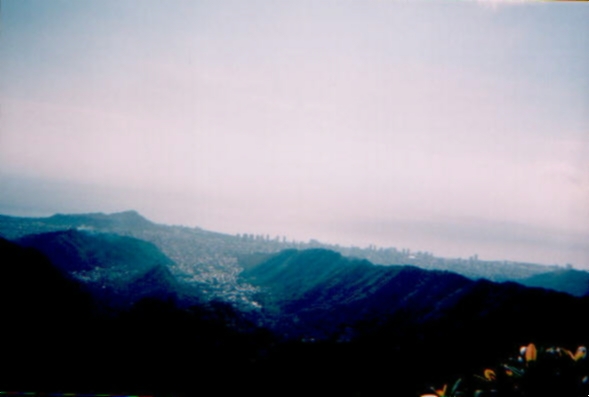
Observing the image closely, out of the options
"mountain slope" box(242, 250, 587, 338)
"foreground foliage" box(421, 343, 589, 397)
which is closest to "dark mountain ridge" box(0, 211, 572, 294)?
"mountain slope" box(242, 250, 587, 338)

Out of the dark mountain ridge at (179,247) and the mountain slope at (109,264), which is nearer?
the mountain slope at (109,264)

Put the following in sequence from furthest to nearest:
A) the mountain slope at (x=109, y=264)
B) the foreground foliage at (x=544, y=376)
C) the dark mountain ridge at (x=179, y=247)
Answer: the dark mountain ridge at (x=179, y=247), the mountain slope at (x=109, y=264), the foreground foliage at (x=544, y=376)

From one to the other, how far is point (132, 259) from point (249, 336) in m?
39.8

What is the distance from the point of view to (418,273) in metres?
30.7

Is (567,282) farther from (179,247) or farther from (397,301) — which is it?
(179,247)

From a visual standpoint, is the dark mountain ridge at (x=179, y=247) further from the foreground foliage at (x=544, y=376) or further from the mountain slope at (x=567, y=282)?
the foreground foliage at (x=544, y=376)

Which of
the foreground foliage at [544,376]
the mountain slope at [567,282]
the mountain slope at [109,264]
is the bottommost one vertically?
the mountain slope at [109,264]

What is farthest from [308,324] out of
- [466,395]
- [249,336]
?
[466,395]

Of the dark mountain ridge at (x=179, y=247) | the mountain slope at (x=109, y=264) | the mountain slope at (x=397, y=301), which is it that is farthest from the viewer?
the dark mountain ridge at (x=179, y=247)

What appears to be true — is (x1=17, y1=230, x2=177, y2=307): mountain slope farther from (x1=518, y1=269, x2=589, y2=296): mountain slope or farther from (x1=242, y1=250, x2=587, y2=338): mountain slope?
(x1=518, y1=269, x2=589, y2=296): mountain slope

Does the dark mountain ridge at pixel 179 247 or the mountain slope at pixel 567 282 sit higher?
the mountain slope at pixel 567 282

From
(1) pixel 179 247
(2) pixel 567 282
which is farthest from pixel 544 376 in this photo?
(1) pixel 179 247

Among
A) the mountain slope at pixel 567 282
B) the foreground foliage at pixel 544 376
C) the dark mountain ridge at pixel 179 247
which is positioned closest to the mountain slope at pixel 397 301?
the dark mountain ridge at pixel 179 247

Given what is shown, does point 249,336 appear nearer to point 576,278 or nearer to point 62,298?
point 62,298
